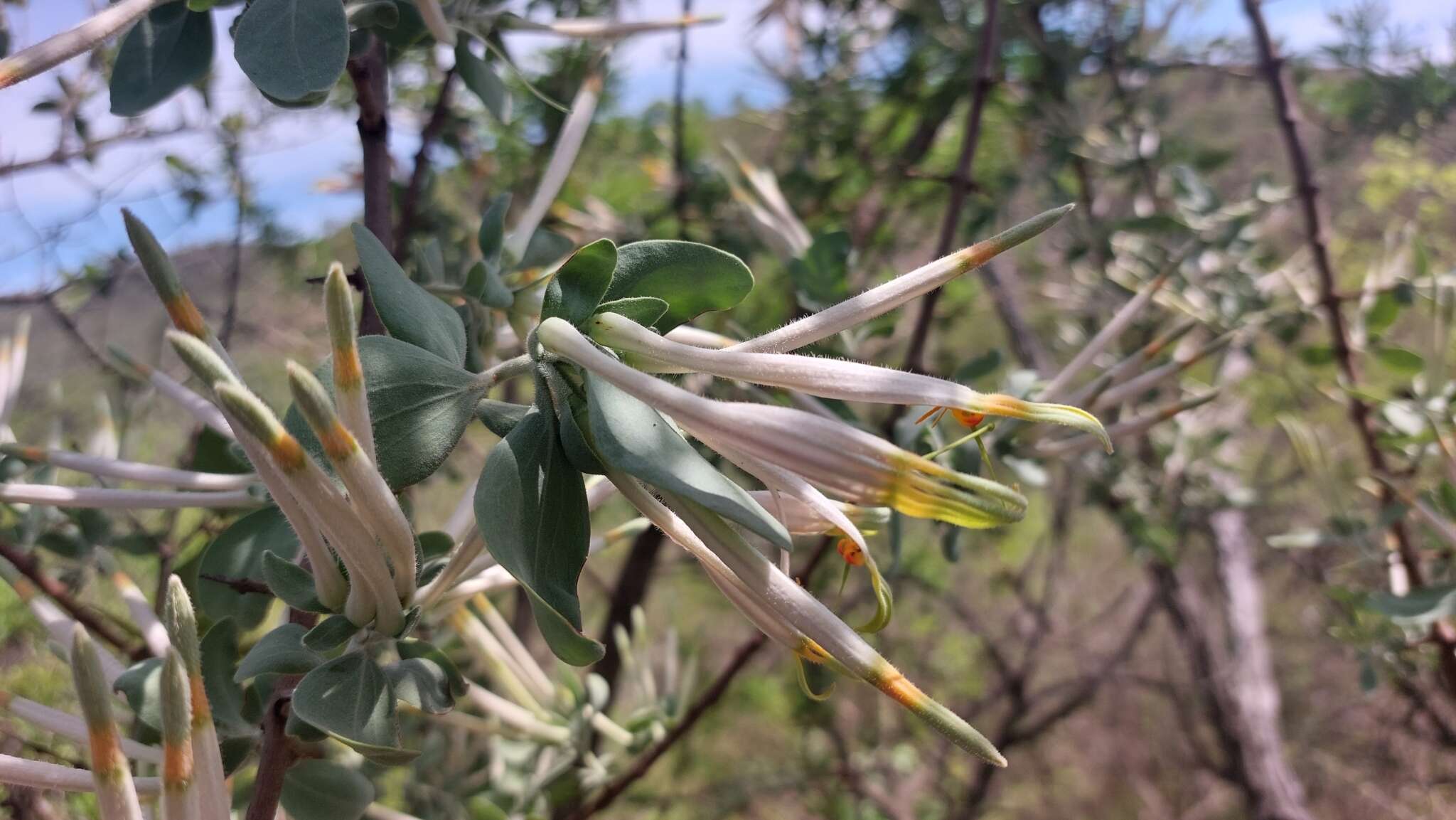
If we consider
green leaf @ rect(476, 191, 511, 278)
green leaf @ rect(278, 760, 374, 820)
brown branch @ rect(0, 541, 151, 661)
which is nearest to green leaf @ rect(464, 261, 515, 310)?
green leaf @ rect(476, 191, 511, 278)

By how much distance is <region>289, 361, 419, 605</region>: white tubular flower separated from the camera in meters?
0.25

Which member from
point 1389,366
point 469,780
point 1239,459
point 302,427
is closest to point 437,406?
point 302,427

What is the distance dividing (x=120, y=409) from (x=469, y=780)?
0.51 meters

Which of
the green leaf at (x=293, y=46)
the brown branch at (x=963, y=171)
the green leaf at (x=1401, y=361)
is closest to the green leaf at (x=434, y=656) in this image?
the green leaf at (x=293, y=46)

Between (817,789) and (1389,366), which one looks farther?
(817,789)

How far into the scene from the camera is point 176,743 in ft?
0.96

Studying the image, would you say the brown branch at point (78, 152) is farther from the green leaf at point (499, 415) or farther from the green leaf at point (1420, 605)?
the green leaf at point (1420, 605)

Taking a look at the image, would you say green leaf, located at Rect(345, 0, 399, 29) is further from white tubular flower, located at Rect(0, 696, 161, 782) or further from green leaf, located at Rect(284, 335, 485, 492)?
white tubular flower, located at Rect(0, 696, 161, 782)

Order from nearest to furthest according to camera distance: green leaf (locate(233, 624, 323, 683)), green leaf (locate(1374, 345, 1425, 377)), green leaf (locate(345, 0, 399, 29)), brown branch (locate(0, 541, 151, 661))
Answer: green leaf (locate(233, 624, 323, 683)) → green leaf (locate(345, 0, 399, 29)) → brown branch (locate(0, 541, 151, 661)) → green leaf (locate(1374, 345, 1425, 377))

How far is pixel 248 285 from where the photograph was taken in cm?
136

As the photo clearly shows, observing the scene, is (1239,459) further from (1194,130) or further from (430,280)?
(430,280)

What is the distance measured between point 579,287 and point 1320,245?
98 cm

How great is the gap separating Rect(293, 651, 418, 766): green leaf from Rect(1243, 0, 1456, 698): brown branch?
37.0 inches

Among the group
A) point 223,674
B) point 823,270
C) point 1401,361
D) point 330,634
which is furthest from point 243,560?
point 1401,361
